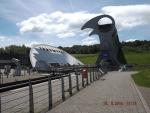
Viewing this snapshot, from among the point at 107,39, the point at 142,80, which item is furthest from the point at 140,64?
the point at 142,80

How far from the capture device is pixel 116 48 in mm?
104125

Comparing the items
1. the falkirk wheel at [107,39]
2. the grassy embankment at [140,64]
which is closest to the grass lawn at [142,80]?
the grassy embankment at [140,64]

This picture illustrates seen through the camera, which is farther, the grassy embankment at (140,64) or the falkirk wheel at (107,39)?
the falkirk wheel at (107,39)

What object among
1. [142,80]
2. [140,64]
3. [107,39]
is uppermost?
[107,39]

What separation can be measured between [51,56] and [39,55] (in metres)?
6.45

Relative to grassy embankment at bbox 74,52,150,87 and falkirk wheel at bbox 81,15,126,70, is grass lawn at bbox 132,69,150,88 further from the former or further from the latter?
falkirk wheel at bbox 81,15,126,70

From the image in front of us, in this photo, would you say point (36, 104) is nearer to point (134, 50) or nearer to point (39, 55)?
point (39, 55)

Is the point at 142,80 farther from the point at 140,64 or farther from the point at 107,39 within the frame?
the point at 140,64

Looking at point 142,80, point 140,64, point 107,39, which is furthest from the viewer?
point 140,64

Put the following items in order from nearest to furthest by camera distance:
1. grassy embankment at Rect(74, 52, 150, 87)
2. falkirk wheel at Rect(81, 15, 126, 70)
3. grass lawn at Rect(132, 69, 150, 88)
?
grass lawn at Rect(132, 69, 150, 88)
grassy embankment at Rect(74, 52, 150, 87)
falkirk wheel at Rect(81, 15, 126, 70)

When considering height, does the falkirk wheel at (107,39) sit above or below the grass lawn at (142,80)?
above

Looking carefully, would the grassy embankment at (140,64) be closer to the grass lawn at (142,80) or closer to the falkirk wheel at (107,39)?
the grass lawn at (142,80)

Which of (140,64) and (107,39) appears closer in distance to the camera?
(107,39)

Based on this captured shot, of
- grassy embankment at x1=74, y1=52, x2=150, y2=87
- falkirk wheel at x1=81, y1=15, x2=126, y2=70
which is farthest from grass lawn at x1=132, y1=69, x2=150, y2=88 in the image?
falkirk wheel at x1=81, y1=15, x2=126, y2=70
